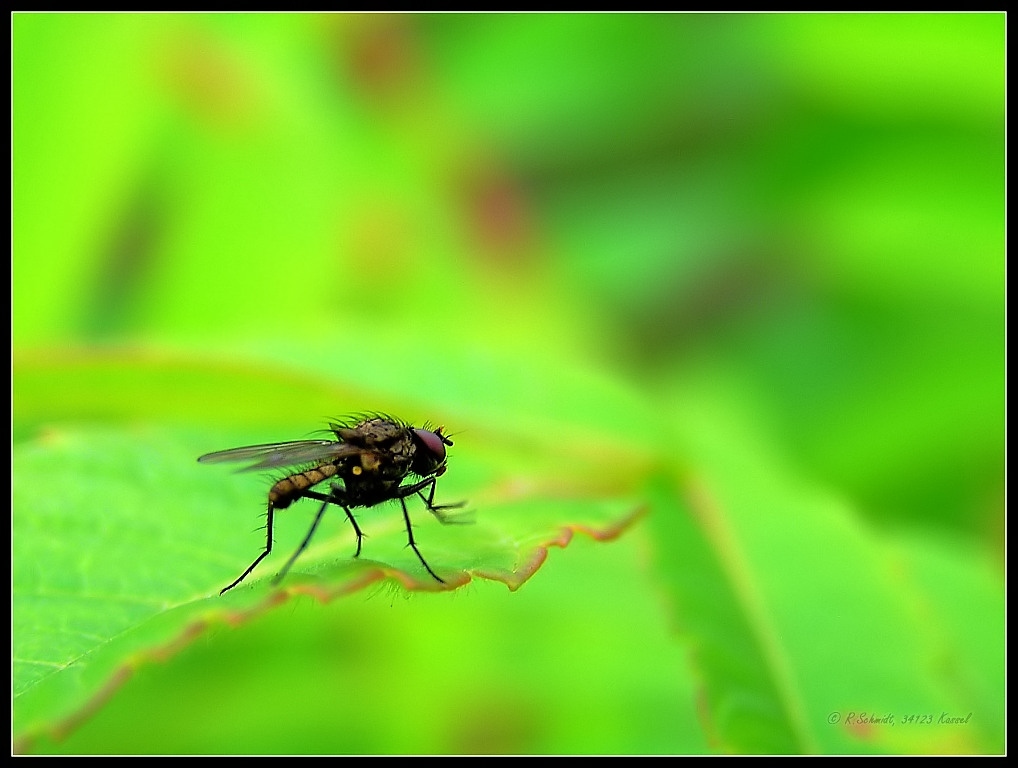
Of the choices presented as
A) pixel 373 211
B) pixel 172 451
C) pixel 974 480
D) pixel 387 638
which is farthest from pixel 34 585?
pixel 974 480

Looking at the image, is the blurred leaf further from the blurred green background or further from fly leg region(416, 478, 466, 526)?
fly leg region(416, 478, 466, 526)

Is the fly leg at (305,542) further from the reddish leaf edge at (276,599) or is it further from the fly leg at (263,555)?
the reddish leaf edge at (276,599)

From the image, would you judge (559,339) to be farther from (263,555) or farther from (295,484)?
(263,555)

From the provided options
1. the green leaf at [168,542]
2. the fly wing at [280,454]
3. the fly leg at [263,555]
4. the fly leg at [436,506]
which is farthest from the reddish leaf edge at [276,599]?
the fly leg at [436,506]

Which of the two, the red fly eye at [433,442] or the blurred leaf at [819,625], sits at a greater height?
the red fly eye at [433,442]

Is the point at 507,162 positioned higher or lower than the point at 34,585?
higher

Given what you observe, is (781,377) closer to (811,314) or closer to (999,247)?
(811,314)

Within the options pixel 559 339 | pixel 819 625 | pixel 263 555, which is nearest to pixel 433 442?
pixel 263 555
